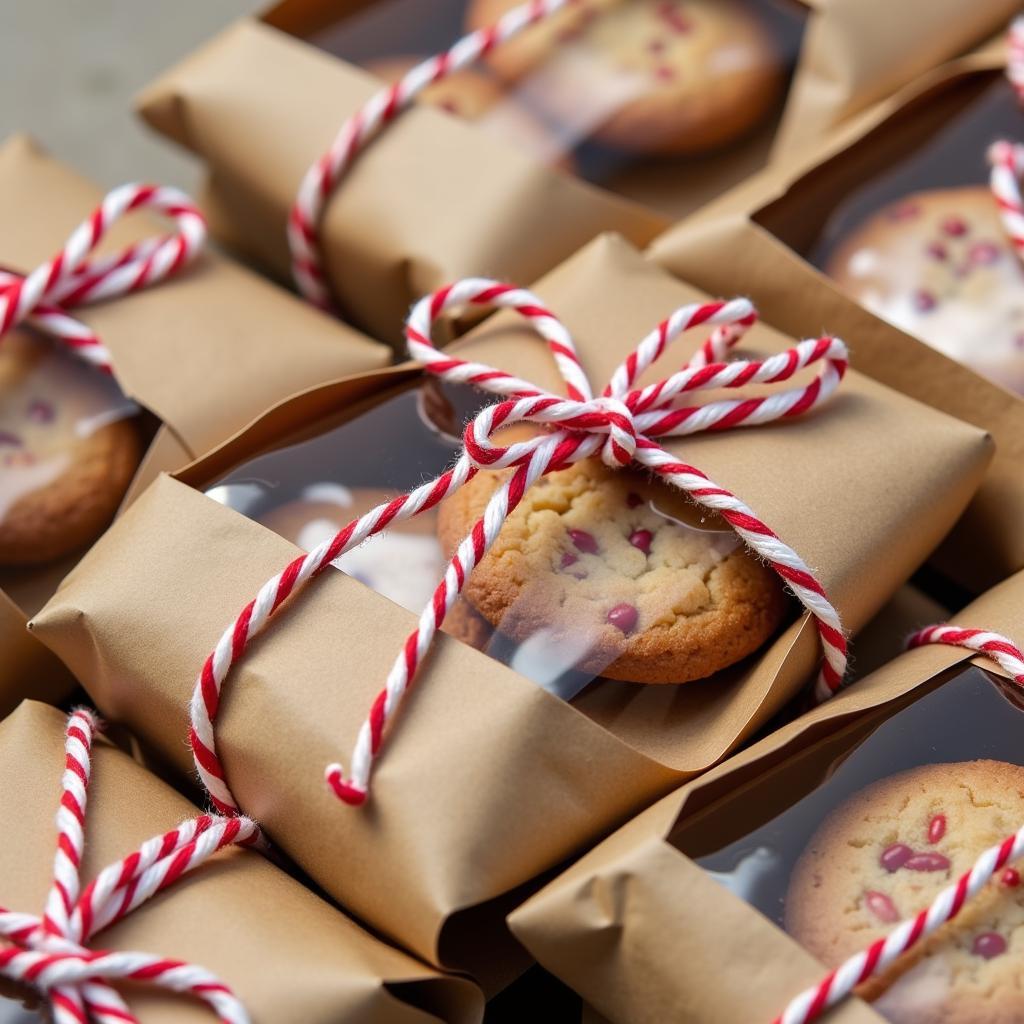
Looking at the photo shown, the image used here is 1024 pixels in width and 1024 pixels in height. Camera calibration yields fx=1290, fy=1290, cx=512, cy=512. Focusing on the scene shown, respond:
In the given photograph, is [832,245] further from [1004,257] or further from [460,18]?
[460,18]

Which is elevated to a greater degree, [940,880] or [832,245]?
[832,245]

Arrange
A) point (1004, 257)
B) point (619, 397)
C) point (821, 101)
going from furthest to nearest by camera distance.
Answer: point (821, 101), point (1004, 257), point (619, 397)

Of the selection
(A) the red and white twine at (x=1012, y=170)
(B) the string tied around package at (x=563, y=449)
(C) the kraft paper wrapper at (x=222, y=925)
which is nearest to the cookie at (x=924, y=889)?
(B) the string tied around package at (x=563, y=449)

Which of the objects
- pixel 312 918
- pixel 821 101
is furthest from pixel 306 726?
pixel 821 101

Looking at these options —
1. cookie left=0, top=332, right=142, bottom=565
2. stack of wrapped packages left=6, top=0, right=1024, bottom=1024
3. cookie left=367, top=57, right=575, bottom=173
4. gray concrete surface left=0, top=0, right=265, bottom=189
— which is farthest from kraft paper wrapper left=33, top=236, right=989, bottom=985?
gray concrete surface left=0, top=0, right=265, bottom=189

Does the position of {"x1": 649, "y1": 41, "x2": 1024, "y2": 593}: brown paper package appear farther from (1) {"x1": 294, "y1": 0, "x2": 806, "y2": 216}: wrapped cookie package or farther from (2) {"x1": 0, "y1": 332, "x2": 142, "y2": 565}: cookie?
(2) {"x1": 0, "y1": 332, "x2": 142, "y2": 565}: cookie

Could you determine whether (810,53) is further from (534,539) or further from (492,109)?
(534,539)
